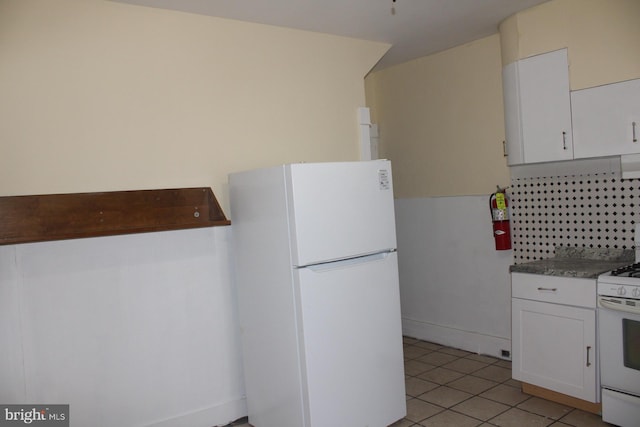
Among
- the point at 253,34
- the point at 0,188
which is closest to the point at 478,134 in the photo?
the point at 253,34

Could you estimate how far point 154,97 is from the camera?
9.23 ft

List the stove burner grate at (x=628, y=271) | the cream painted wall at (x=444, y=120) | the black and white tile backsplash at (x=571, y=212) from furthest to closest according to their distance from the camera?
the cream painted wall at (x=444, y=120) < the black and white tile backsplash at (x=571, y=212) < the stove burner grate at (x=628, y=271)

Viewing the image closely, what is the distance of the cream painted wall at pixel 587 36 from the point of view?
2.83 m

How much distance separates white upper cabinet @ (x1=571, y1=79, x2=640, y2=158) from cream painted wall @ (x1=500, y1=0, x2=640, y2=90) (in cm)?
6

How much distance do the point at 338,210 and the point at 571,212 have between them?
1.75 meters

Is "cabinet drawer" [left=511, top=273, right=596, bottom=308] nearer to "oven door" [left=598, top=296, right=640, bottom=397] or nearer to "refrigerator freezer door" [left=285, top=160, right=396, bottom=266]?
"oven door" [left=598, top=296, right=640, bottom=397]

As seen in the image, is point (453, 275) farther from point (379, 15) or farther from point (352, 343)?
point (379, 15)

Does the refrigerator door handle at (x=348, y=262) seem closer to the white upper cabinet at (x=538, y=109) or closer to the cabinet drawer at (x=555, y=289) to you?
the cabinet drawer at (x=555, y=289)

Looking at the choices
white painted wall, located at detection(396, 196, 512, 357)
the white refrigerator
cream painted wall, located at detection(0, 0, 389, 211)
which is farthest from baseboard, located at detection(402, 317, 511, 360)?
cream painted wall, located at detection(0, 0, 389, 211)

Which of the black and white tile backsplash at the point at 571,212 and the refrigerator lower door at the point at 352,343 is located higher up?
the black and white tile backsplash at the point at 571,212

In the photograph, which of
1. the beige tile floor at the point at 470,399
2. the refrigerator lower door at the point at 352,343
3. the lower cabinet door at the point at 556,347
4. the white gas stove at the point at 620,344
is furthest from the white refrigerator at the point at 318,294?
the white gas stove at the point at 620,344

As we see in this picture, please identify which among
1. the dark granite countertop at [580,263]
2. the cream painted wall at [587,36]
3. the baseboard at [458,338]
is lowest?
the baseboard at [458,338]

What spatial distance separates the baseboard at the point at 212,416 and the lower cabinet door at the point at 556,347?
1763 mm

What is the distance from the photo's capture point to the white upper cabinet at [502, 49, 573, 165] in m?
3.13
